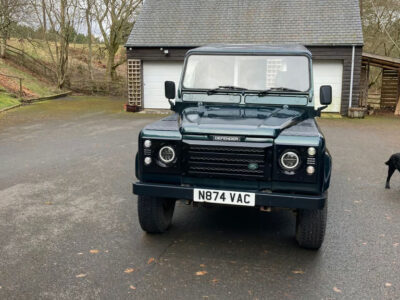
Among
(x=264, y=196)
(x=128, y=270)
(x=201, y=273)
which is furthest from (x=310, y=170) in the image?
(x=128, y=270)

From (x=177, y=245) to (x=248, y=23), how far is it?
16288mm

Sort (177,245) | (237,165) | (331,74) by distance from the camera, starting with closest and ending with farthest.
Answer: (237,165) → (177,245) → (331,74)

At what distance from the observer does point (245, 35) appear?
18.4 m

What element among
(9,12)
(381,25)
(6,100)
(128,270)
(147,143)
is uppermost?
(381,25)

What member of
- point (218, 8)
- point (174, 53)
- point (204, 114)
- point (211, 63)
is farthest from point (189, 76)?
point (218, 8)

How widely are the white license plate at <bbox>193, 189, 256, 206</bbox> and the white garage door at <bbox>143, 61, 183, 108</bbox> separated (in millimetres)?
15487

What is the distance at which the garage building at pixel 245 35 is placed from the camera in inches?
682

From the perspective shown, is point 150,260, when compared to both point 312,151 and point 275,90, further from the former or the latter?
point 275,90

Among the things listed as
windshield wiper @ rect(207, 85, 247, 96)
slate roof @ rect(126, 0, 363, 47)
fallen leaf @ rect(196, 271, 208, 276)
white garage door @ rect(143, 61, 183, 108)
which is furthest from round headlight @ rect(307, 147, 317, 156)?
white garage door @ rect(143, 61, 183, 108)

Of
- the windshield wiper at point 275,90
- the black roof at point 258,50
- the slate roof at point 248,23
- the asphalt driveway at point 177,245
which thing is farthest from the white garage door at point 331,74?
the windshield wiper at point 275,90

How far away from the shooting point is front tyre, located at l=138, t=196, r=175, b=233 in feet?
14.4

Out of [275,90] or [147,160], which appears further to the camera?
[275,90]

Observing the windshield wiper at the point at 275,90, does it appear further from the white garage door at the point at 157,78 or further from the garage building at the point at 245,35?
the white garage door at the point at 157,78

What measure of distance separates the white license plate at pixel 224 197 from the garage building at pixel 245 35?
14595 mm
